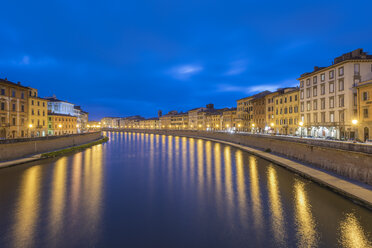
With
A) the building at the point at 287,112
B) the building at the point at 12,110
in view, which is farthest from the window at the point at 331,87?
the building at the point at 12,110

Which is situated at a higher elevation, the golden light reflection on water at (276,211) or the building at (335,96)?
the building at (335,96)

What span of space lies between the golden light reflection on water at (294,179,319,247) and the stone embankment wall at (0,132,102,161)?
38.6 metres

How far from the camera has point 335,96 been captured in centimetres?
4084

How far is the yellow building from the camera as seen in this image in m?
54.7

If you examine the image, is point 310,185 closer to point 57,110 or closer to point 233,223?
point 233,223

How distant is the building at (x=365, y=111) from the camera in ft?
102

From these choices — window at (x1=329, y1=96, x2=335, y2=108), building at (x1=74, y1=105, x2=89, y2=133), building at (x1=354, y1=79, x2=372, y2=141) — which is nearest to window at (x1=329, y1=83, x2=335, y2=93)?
window at (x1=329, y1=96, x2=335, y2=108)

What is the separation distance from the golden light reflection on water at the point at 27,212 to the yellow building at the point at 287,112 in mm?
55003

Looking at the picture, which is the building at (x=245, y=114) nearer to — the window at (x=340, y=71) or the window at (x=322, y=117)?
the window at (x=322, y=117)

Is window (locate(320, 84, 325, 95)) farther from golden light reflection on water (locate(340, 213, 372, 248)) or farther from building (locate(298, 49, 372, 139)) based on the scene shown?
golden light reflection on water (locate(340, 213, 372, 248))

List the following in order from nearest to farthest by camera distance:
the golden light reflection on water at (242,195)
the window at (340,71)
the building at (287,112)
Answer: the golden light reflection on water at (242,195), the window at (340,71), the building at (287,112)

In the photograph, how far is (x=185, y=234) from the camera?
482 inches

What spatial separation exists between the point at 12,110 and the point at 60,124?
101ft

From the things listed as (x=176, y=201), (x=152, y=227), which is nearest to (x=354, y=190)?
(x=176, y=201)
